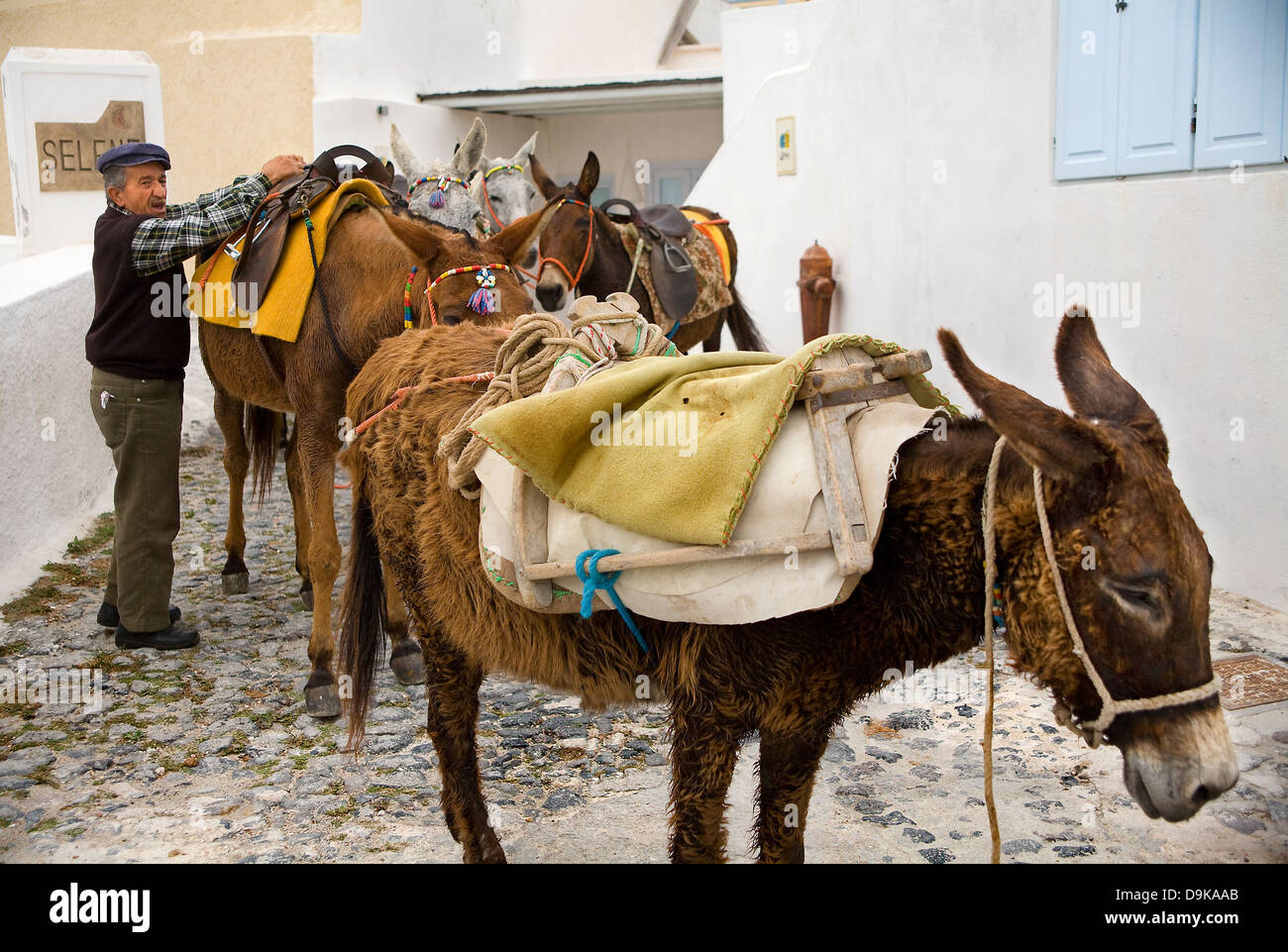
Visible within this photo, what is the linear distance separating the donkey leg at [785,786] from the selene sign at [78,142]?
10.3 m

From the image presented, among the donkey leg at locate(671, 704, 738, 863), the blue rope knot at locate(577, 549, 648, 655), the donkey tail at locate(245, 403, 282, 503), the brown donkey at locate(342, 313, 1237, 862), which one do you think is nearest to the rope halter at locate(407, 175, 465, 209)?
the donkey tail at locate(245, 403, 282, 503)

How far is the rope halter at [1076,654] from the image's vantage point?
1976mm

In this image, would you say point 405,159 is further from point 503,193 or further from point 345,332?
point 345,332

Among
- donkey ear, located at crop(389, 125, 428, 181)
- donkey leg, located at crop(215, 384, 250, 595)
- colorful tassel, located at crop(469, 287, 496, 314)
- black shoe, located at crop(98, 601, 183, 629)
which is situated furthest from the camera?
donkey ear, located at crop(389, 125, 428, 181)

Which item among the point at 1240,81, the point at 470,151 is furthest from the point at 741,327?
the point at 1240,81

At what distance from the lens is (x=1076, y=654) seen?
2023 millimetres

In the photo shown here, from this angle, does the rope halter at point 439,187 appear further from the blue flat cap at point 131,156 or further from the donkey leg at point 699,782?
the donkey leg at point 699,782

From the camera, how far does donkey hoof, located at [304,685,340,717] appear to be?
4.55m

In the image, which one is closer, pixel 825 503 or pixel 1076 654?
pixel 1076 654

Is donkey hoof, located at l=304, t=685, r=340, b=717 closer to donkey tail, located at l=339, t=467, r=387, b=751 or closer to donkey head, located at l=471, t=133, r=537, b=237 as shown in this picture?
donkey tail, located at l=339, t=467, r=387, b=751

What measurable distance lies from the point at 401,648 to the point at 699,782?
2.74 m

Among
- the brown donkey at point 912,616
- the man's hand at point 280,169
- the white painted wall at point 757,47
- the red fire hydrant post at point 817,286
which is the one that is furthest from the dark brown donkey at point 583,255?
the white painted wall at point 757,47

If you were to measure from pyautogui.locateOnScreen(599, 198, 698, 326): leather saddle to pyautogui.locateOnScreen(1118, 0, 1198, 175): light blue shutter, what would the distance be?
2.92m

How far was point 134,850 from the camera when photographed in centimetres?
345
